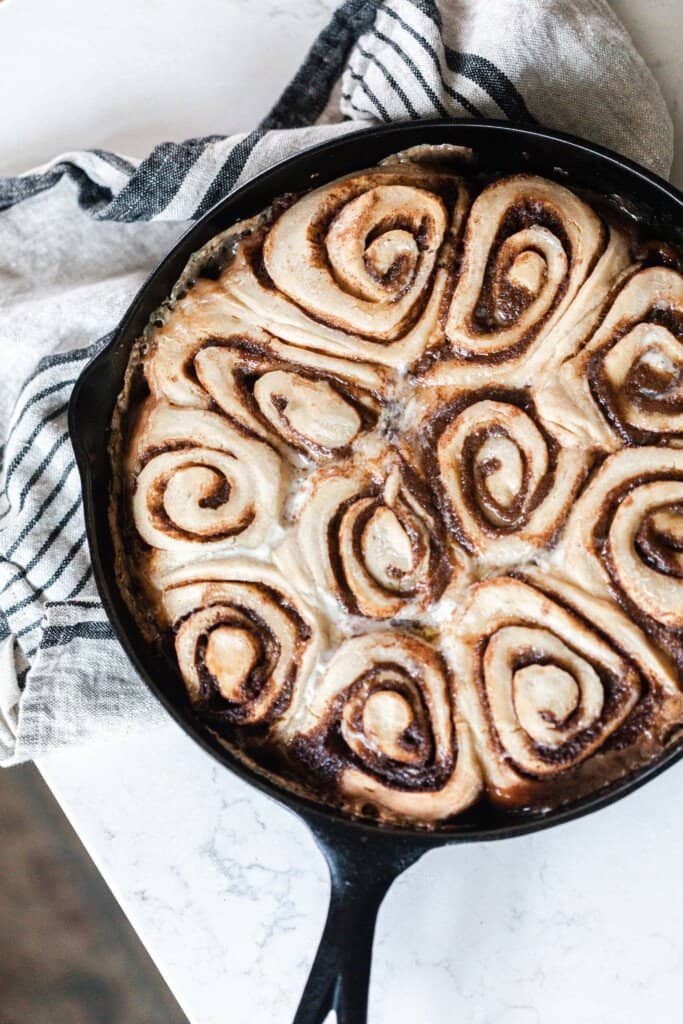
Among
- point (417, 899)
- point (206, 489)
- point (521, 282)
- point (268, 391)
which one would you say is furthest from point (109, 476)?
point (417, 899)

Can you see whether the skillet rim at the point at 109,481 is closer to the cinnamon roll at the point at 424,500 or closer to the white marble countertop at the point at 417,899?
the cinnamon roll at the point at 424,500

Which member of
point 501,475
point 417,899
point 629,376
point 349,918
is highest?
point 629,376

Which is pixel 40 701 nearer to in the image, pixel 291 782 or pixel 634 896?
pixel 291 782

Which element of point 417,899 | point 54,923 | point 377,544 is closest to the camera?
point 377,544

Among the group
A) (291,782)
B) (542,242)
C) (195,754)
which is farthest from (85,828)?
(542,242)

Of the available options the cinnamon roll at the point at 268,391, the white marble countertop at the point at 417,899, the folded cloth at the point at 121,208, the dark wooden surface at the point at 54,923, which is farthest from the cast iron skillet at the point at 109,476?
the dark wooden surface at the point at 54,923

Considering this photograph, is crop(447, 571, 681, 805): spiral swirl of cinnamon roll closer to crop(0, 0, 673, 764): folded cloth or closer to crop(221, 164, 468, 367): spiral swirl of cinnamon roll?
crop(221, 164, 468, 367): spiral swirl of cinnamon roll

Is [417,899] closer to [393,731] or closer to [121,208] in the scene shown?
[393,731]
